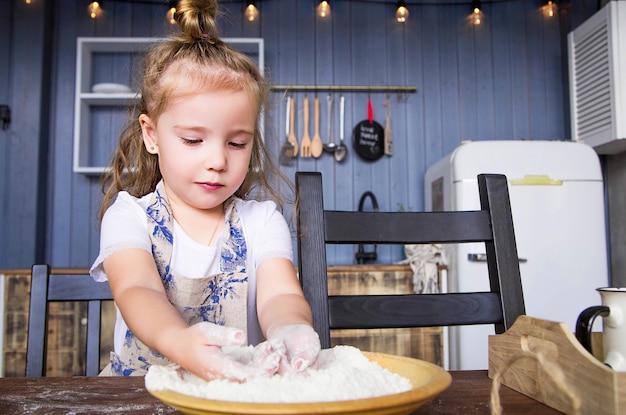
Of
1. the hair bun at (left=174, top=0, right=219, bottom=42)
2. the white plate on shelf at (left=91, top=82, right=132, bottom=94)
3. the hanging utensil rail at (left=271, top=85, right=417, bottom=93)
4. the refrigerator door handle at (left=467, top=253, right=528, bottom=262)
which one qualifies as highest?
the hanging utensil rail at (left=271, top=85, right=417, bottom=93)

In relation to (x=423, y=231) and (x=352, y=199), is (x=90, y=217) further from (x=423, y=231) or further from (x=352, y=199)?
(x=423, y=231)

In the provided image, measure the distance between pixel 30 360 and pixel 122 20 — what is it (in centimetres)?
251

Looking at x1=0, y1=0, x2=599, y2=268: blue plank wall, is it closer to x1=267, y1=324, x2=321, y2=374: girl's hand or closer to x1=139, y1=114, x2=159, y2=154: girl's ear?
x1=139, y1=114, x2=159, y2=154: girl's ear

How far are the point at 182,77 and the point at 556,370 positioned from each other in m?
0.71

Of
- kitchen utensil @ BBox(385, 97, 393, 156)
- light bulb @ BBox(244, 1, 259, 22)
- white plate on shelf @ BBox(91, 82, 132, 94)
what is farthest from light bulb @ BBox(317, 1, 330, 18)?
white plate on shelf @ BBox(91, 82, 132, 94)

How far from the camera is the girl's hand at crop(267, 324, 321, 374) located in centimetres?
52

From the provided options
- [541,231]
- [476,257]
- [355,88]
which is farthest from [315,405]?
[355,88]

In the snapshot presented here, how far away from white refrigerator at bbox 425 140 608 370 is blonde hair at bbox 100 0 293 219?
1584 mm

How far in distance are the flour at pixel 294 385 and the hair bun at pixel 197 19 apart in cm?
63

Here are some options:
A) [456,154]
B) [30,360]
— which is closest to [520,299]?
[30,360]

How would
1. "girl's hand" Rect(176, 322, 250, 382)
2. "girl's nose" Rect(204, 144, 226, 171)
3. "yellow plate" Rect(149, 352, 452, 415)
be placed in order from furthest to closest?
"girl's nose" Rect(204, 144, 226, 171), "girl's hand" Rect(176, 322, 250, 382), "yellow plate" Rect(149, 352, 452, 415)

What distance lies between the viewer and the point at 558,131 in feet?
10.4

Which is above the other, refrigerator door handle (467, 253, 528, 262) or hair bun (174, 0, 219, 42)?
hair bun (174, 0, 219, 42)

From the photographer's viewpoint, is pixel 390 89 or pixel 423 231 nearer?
pixel 423 231
